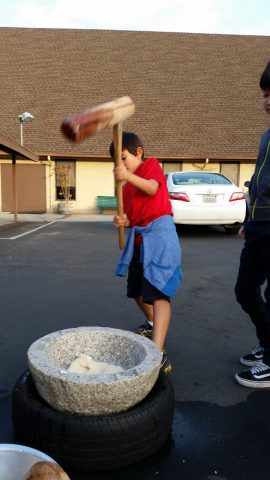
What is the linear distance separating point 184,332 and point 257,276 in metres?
1.16

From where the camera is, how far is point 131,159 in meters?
2.69

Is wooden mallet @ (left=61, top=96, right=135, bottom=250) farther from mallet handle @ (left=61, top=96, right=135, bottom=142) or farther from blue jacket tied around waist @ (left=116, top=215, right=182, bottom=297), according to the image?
blue jacket tied around waist @ (left=116, top=215, right=182, bottom=297)

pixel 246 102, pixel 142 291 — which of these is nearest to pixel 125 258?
pixel 142 291

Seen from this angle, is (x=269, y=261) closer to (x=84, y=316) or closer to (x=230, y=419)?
(x=230, y=419)

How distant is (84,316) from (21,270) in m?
2.44

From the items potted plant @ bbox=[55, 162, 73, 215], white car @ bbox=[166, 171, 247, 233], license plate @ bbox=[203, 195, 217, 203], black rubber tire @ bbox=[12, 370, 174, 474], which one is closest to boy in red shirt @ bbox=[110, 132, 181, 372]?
black rubber tire @ bbox=[12, 370, 174, 474]

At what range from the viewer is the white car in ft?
29.2

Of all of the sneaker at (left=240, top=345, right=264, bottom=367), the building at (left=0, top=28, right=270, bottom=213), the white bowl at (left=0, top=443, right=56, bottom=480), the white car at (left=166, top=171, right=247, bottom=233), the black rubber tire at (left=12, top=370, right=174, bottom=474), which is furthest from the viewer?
the building at (left=0, top=28, right=270, bottom=213)

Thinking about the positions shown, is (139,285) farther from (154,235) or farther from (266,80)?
(266,80)

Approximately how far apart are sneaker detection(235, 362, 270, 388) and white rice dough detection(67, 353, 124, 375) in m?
0.90

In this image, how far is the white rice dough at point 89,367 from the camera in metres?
2.28

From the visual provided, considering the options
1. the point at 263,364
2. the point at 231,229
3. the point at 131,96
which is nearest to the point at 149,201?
the point at 263,364

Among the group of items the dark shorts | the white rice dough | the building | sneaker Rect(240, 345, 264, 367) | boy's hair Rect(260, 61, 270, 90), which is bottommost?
sneaker Rect(240, 345, 264, 367)

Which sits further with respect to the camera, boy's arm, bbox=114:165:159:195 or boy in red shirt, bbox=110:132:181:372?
boy in red shirt, bbox=110:132:181:372
